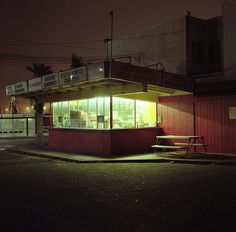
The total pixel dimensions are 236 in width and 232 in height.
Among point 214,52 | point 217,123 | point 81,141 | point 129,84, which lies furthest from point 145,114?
point 214,52

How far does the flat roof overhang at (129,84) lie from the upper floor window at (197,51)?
3829mm

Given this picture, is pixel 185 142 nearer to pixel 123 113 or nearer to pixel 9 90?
pixel 123 113

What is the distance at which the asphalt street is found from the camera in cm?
612

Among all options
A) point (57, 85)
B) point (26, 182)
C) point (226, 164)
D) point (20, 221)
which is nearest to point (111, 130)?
point (57, 85)

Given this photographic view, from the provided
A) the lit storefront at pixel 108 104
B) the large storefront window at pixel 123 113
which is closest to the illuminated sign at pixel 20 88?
Result: the lit storefront at pixel 108 104

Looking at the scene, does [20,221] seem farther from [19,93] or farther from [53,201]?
[19,93]

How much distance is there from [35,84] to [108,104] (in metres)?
4.94

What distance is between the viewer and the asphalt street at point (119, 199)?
20.1 feet

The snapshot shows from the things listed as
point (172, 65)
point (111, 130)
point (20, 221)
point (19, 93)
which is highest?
point (172, 65)

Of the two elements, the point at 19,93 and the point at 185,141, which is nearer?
the point at 185,141

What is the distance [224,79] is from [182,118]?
303 cm

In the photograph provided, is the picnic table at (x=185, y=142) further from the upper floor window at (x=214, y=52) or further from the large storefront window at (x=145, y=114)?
the upper floor window at (x=214, y=52)

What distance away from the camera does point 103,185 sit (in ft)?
32.4

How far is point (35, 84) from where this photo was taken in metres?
20.1
